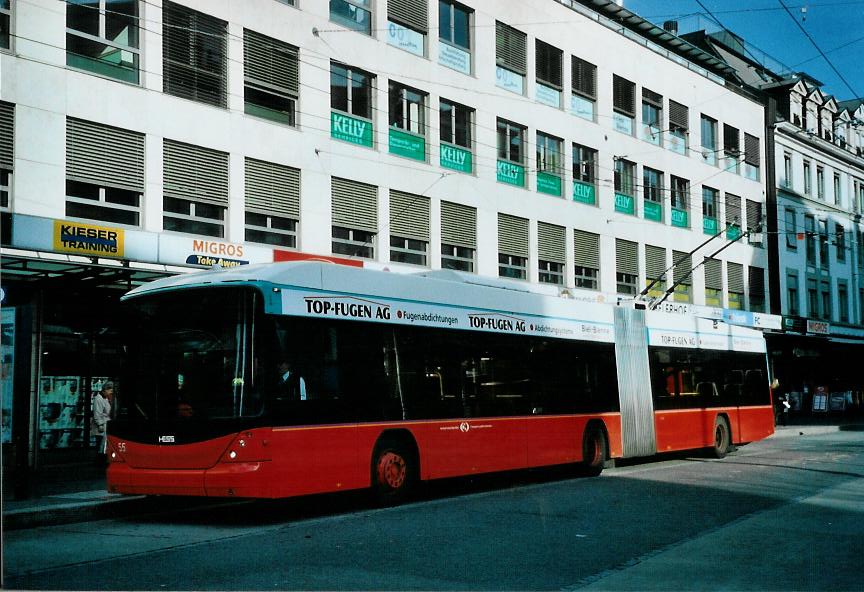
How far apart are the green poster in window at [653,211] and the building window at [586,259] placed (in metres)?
3.82

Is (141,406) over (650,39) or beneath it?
beneath

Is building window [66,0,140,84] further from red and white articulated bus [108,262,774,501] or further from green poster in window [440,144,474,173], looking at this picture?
green poster in window [440,144,474,173]

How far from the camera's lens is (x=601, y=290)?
35.4m

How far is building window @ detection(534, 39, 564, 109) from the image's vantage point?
107 feet

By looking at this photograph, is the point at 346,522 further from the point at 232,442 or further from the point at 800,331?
the point at 800,331

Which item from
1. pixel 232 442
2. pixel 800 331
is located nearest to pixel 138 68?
pixel 232 442

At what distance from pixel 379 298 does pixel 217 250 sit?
812 cm

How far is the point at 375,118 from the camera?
2636 cm

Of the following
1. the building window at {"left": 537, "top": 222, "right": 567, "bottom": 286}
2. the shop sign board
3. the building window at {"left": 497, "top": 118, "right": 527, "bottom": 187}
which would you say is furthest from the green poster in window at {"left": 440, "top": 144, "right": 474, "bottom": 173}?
the shop sign board

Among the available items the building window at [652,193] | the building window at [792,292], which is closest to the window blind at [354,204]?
the building window at [652,193]

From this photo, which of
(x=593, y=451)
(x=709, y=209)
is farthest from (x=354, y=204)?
(x=709, y=209)

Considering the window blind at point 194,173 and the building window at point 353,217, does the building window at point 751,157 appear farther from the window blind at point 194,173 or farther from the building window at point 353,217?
the window blind at point 194,173

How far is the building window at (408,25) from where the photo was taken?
27.1m

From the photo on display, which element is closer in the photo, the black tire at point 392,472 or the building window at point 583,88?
the black tire at point 392,472
